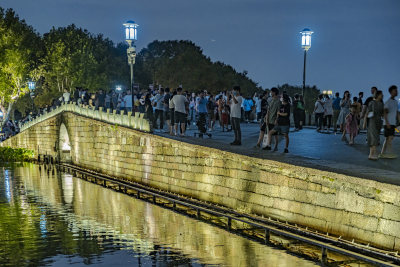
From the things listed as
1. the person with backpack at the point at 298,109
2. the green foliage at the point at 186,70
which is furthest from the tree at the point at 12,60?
the person with backpack at the point at 298,109

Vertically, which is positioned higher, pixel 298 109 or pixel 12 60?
pixel 12 60

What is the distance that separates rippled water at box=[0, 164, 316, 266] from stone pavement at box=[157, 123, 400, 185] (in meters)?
2.18

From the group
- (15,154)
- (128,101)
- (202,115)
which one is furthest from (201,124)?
(15,154)

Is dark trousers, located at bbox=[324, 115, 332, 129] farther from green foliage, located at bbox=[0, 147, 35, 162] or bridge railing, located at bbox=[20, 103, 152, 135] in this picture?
green foliage, located at bbox=[0, 147, 35, 162]

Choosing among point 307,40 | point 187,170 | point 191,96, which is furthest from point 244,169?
point 191,96

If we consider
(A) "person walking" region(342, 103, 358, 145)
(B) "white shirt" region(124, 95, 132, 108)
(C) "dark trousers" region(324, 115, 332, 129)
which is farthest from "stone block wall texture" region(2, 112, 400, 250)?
(C) "dark trousers" region(324, 115, 332, 129)

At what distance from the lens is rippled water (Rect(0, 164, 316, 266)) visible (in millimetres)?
9500

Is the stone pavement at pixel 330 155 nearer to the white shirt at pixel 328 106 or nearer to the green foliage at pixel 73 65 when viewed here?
the white shirt at pixel 328 106

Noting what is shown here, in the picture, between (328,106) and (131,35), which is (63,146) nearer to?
(131,35)

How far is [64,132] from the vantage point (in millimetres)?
30641

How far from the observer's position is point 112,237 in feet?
37.9

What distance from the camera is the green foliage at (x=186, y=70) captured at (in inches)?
2277

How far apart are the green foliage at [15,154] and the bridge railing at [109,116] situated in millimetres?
2945

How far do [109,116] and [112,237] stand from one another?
442 inches
